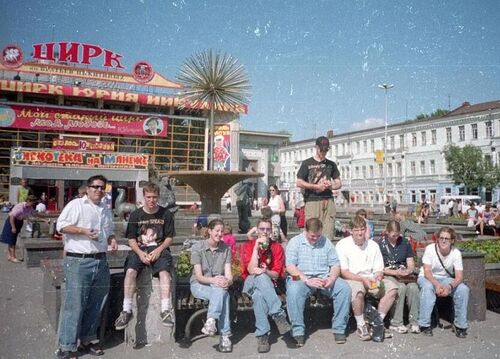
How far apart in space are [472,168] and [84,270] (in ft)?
165

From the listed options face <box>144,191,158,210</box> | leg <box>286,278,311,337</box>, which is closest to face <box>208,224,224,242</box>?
face <box>144,191,158,210</box>

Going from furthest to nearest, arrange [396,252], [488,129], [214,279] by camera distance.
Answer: [488,129], [396,252], [214,279]

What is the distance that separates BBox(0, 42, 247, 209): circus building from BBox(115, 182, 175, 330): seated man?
36.1 m

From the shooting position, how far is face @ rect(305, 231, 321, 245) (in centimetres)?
554

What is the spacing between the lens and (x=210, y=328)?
482cm

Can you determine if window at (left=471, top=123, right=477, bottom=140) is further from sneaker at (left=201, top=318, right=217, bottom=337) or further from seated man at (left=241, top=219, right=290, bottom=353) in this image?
sneaker at (left=201, top=318, right=217, bottom=337)

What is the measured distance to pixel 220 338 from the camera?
494cm

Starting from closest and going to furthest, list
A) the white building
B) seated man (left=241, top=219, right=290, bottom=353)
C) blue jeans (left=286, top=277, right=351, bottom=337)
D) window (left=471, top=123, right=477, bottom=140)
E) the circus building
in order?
1. seated man (left=241, top=219, right=290, bottom=353)
2. blue jeans (left=286, top=277, right=351, bottom=337)
3. the circus building
4. the white building
5. window (left=471, top=123, right=477, bottom=140)

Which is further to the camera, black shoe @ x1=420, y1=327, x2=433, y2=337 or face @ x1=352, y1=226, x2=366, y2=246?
face @ x1=352, y1=226, x2=366, y2=246

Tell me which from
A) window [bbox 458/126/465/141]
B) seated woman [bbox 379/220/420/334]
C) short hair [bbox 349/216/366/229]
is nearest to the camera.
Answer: seated woman [bbox 379/220/420/334]

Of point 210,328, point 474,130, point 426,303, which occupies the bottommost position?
point 210,328

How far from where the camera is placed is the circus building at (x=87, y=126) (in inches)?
1618

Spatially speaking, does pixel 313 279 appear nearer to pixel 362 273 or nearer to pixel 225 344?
pixel 362 273

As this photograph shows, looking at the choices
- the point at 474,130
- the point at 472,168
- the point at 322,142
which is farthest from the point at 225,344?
the point at 474,130
